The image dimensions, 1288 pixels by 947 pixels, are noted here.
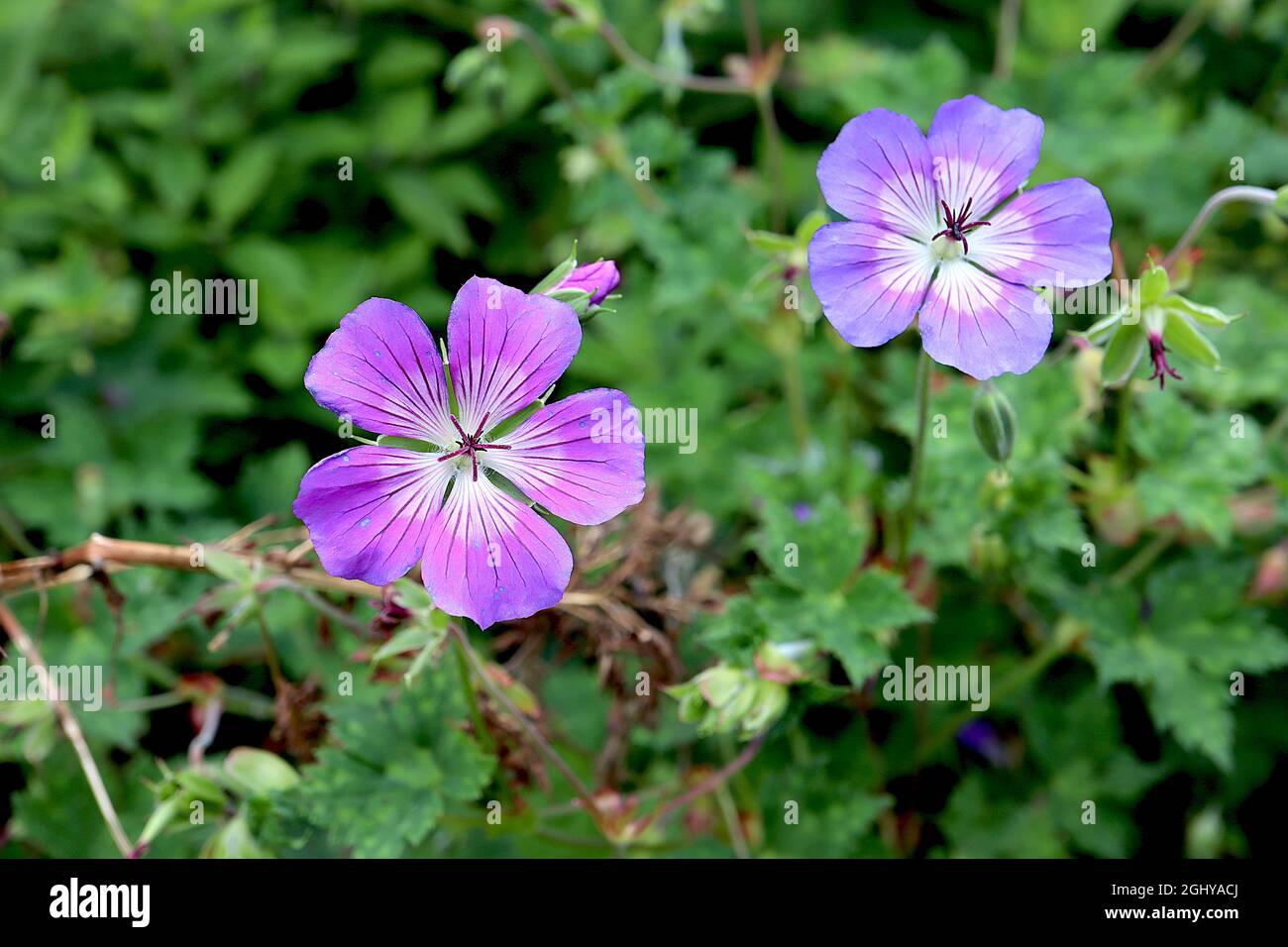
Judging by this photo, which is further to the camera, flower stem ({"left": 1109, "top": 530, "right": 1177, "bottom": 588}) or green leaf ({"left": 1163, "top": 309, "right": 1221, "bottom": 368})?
flower stem ({"left": 1109, "top": 530, "right": 1177, "bottom": 588})

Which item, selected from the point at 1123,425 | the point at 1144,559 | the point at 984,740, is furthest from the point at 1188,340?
the point at 984,740

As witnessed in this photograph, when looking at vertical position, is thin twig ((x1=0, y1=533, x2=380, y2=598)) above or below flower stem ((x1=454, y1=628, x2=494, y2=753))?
above


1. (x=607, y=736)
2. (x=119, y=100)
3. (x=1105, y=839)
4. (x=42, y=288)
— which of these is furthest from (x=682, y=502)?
(x=119, y=100)

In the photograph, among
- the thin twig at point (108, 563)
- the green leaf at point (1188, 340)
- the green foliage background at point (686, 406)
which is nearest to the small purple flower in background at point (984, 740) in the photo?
the green foliage background at point (686, 406)

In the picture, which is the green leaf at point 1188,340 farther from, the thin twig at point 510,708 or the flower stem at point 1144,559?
the thin twig at point 510,708

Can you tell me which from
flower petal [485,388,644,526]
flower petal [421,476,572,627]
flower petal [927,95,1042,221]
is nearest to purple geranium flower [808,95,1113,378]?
flower petal [927,95,1042,221]

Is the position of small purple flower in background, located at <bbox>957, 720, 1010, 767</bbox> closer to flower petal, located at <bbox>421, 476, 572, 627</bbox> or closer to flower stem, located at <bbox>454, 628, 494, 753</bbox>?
flower stem, located at <bbox>454, 628, 494, 753</bbox>

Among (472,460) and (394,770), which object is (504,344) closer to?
(472,460)
